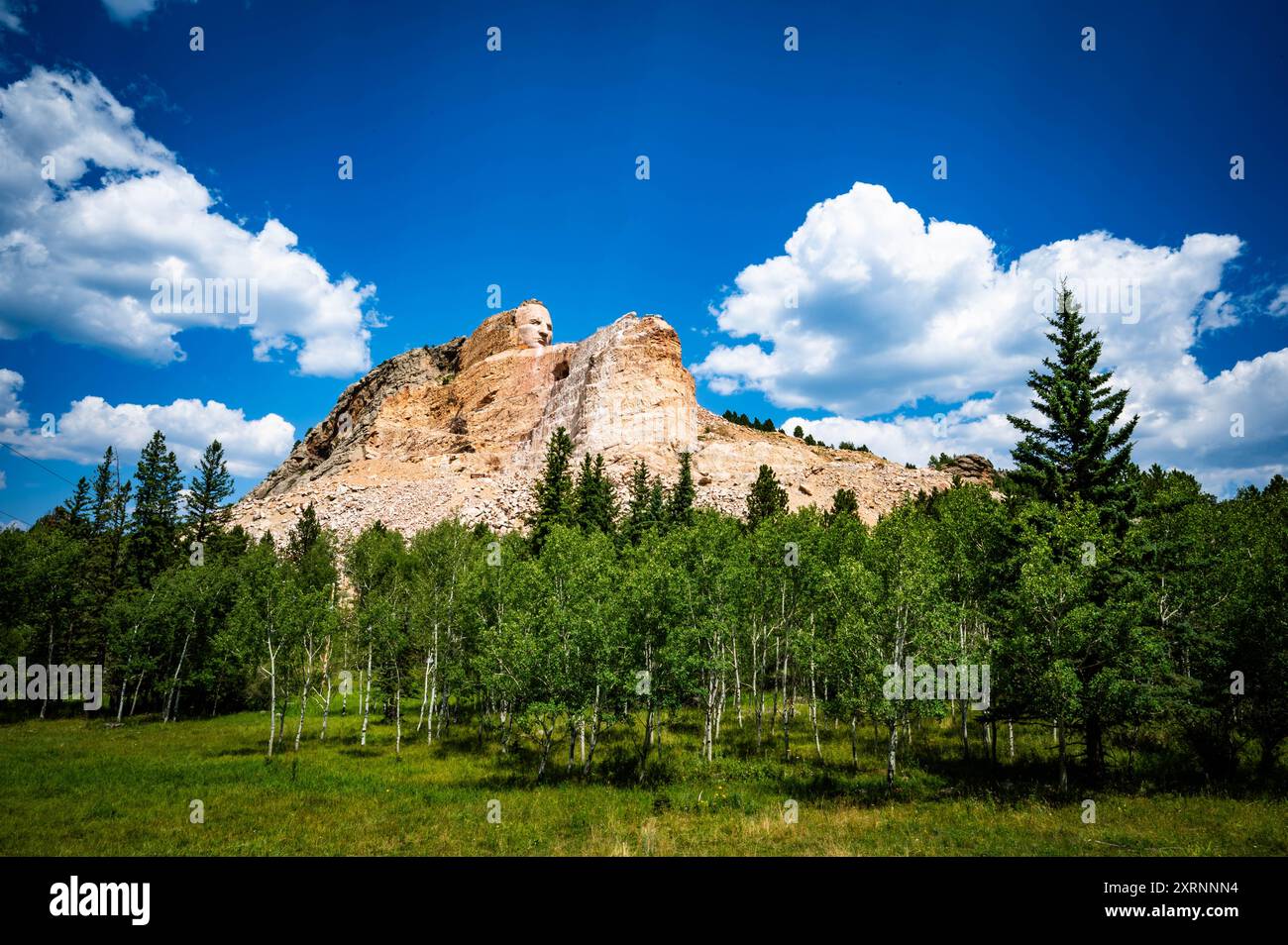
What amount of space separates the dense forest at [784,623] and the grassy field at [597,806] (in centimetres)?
179

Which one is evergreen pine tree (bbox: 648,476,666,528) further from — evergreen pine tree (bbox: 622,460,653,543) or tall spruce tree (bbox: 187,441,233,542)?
tall spruce tree (bbox: 187,441,233,542)

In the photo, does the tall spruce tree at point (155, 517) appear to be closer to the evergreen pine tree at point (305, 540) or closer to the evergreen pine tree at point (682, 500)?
the evergreen pine tree at point (305, 540)

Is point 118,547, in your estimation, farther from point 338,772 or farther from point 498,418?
point 498,418

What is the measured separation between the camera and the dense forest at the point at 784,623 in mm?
22422

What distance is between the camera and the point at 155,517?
59.2 metres

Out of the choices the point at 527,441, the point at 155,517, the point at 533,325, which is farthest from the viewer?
the point at 533,325

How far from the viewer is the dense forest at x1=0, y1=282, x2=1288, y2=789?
22.4m

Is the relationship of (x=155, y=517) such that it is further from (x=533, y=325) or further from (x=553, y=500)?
(x=533, y=325)

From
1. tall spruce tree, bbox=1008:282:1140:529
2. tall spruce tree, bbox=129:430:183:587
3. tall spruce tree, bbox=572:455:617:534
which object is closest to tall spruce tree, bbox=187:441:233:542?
tall spruce tree, bbox=129:430:183:587

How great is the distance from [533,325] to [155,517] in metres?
99.1

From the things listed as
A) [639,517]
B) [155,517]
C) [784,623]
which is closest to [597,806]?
[784,623]
